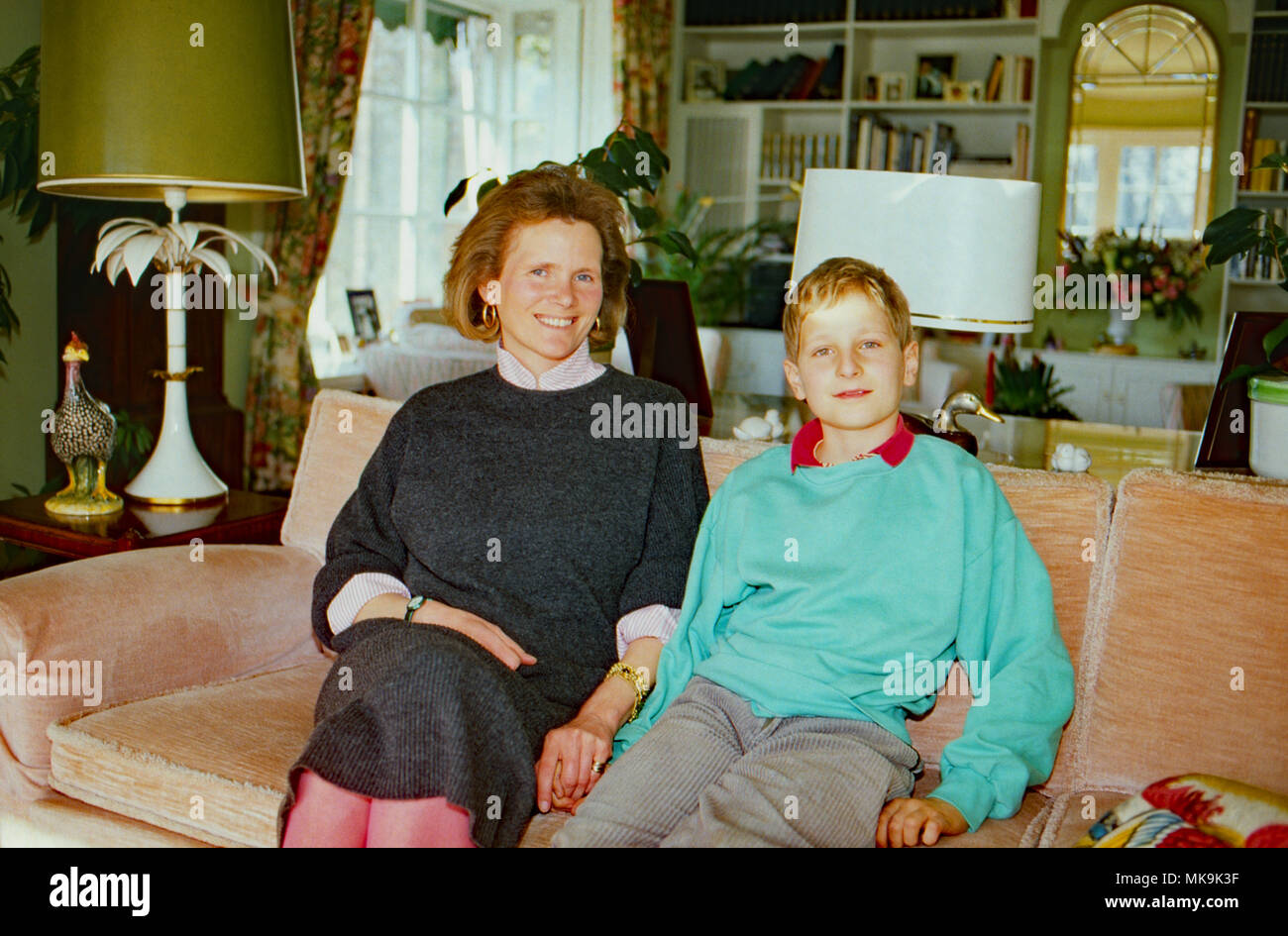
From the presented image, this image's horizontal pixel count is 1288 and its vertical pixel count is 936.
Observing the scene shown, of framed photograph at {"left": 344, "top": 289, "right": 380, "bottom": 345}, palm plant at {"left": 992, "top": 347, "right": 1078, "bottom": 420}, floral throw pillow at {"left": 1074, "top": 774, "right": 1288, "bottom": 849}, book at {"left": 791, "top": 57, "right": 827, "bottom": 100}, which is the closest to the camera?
floral throw pillow at {"left": 1074, "top": 774, "right": 1288, "bottom": 849}

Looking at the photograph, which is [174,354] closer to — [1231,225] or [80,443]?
[80,443]

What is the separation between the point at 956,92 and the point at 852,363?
434 centimetres

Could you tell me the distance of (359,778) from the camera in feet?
4.20

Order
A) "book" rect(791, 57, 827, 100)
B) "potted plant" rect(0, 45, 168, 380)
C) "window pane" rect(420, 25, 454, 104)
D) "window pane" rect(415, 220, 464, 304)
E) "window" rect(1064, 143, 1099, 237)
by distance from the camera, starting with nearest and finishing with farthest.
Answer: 1. "potted plant" rect(0, 45, 168, 380)
2. "window pane" rect(420, 25, 454, 104)
3. "window pane" rect(415, 220, 464, 304)
4. "window" rect(1064, 143, 1099, 237)
5. "book" rect(791, 57, 827, 100)

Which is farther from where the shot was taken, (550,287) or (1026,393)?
(1026,393)

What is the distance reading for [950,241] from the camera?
171 centimetres

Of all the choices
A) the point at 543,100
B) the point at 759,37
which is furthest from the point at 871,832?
the point at 759,37

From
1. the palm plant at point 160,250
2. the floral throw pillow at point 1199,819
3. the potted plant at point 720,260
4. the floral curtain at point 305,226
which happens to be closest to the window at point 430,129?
the floral curtain at point 305,226

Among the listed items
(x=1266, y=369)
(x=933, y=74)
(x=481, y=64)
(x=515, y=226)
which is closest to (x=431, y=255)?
(x=481, y=64)

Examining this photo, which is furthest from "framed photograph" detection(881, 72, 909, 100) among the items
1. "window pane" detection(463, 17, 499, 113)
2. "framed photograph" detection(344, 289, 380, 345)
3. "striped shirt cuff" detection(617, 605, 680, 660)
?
"striped shirt cuff" detection(617, 605, 680, 660)

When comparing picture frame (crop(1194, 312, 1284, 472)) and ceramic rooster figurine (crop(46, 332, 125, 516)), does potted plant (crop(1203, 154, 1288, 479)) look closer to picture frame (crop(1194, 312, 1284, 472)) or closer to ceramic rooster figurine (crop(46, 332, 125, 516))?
picture frame (crop(1194, 312, 1284, 472))

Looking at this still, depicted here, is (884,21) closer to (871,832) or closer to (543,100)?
(543,100)

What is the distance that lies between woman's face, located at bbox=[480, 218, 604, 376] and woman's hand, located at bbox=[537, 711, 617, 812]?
0.52m

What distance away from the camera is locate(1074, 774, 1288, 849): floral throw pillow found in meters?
1.09
